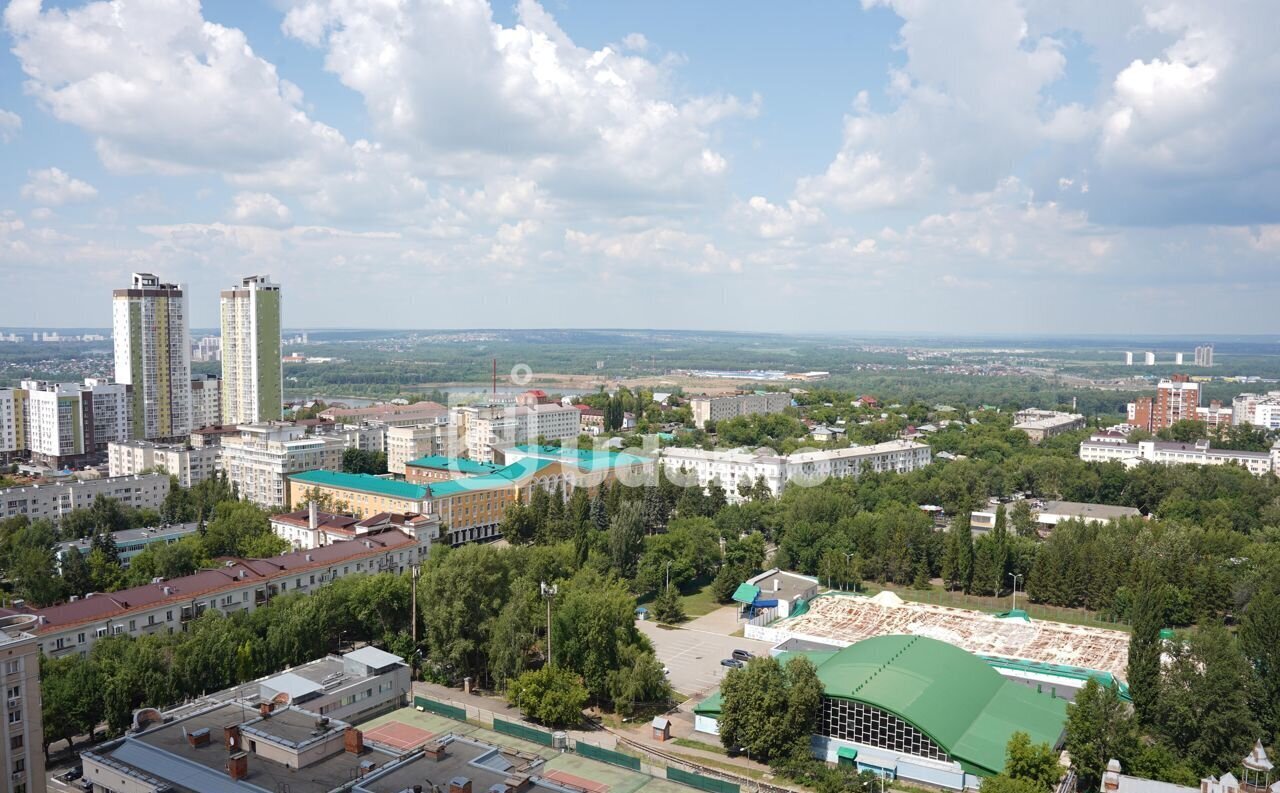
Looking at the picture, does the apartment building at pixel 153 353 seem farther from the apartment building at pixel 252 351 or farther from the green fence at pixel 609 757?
the green fence at pixel 609 757

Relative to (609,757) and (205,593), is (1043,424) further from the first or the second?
(609,757)

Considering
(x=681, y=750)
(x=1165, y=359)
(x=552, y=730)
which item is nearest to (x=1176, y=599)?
(x=681, y=750)

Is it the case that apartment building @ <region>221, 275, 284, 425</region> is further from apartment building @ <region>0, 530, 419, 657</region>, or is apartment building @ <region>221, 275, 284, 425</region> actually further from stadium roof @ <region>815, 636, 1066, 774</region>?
stadium roof @ <region>815, 636, 1066, 774</region>

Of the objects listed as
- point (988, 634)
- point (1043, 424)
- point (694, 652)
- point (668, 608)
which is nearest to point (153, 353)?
point (668, 608)

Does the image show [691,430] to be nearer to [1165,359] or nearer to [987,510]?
[987,510]

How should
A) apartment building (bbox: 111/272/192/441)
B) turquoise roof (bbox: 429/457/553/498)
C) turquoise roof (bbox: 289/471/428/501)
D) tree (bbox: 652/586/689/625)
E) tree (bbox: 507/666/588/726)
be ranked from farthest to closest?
1. apartment building (bbox: 111/272/192/441)
2. turquoise roof (bbox: 429/457/553/498)
3. turquoise roof (bbox: 289/471/428/501)
4. tree (bbox: 652/586/689/625)
5. tree (bbox: 507/666/588/726)

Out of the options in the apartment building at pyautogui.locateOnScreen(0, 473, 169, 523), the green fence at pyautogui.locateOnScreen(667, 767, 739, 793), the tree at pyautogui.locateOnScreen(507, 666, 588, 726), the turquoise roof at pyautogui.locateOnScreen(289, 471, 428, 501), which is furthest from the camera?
the apartment building at pyautogui.locateOnScreen(0, 473, 169, 523)

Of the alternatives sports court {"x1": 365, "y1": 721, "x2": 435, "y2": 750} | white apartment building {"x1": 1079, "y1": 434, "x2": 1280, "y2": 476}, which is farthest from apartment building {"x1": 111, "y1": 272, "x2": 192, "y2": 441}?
white apartment building {"x1": 1079, "y1": 434, "x2": 1280, "y2": 476}
